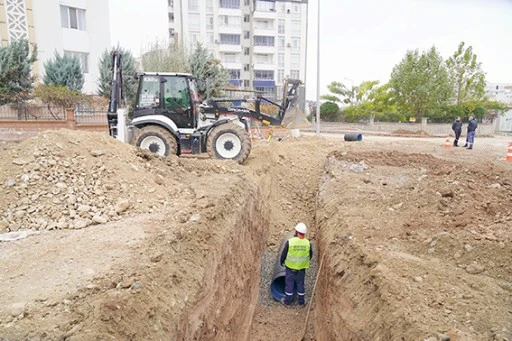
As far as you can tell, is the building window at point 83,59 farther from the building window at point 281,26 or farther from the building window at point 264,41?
the building window at point 281,26

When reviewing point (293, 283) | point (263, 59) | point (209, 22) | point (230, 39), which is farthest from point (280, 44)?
point (293, 283)

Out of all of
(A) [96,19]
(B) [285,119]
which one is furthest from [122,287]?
(A) [96,19]

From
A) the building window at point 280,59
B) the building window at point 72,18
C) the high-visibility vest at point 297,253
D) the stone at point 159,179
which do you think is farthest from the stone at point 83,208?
the building window at point 280,59

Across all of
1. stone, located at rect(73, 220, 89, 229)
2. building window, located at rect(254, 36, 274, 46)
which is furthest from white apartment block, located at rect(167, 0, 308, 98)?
stone, located at rect(73, 220, 89, 229)

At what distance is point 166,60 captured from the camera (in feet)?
90.1

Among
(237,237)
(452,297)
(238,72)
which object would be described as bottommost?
(237,237)

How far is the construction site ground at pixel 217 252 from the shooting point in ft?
12.5

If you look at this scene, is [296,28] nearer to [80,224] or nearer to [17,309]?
[80,224]

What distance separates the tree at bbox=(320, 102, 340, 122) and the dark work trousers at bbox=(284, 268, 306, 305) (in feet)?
105

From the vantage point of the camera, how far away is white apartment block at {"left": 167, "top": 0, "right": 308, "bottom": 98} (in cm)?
4918

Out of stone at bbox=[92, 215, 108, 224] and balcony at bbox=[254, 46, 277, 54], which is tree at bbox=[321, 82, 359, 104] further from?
stone at bbox=[92, 215, 108, 224]

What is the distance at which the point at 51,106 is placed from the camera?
19.7m

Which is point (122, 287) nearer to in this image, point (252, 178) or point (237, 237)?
point (237, 237)

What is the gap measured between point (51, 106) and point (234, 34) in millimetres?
35100
